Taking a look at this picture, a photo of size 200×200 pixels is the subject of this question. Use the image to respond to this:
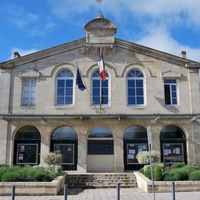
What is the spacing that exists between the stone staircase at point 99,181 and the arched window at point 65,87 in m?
5.89

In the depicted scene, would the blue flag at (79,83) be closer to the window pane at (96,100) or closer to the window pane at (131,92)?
the window pane at (96,100)

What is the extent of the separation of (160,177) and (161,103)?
765 cm

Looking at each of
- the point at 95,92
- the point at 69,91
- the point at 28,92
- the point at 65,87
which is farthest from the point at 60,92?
the point at 95,92

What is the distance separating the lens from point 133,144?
22031 mm

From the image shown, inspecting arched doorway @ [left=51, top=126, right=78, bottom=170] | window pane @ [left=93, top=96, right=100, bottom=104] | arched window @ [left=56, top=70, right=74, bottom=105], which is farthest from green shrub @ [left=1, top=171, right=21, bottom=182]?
window pane @ [left=93, top=96, right=100, bottom=104]

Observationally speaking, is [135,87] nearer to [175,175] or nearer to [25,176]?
[175,175]

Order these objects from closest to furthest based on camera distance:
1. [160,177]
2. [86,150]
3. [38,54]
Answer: [160,177] < [86,150] < [38,54]

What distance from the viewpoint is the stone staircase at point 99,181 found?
58.1 ft

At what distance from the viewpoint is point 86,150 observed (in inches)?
848

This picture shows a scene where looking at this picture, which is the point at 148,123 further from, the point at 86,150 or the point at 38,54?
the point at 38,54

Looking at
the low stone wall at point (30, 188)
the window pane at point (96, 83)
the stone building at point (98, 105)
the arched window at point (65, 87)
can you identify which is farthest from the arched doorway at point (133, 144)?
the low stone wall at point (30, 188)

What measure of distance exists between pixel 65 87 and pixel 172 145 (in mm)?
8996

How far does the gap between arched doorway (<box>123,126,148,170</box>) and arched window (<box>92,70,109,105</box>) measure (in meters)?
2.89

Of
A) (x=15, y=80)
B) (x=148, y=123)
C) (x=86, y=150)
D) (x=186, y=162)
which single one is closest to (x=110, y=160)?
(x=86, y=150)
